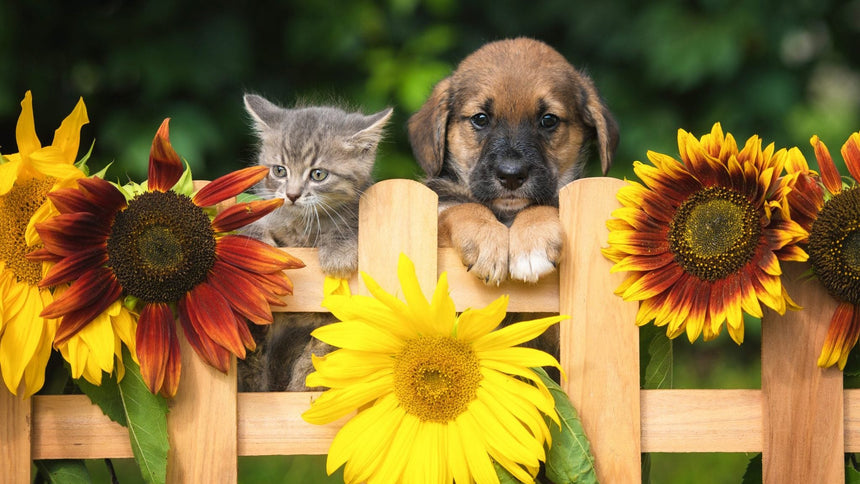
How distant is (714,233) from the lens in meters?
1.97

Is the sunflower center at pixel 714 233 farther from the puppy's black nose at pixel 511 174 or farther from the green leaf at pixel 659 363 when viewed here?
the puppy's black nose at pixel 511 174

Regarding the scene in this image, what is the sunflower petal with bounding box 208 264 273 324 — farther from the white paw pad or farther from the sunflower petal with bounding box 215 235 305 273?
the white paw pad

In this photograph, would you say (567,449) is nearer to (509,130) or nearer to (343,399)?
(343,399)

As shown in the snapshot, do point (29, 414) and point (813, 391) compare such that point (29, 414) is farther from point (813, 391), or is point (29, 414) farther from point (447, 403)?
point (813, 391)

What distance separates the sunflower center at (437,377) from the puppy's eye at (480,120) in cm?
124

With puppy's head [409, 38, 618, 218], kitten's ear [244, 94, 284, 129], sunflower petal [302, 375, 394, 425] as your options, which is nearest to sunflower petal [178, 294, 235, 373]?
sunflower petal [302, 375, 394, 425]

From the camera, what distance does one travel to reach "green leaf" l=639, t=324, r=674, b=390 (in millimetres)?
2230

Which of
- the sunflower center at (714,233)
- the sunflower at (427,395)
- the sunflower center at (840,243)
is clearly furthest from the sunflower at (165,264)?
the sunflower center at (840,243)

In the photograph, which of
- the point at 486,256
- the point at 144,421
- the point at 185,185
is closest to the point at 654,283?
the point at 486,256

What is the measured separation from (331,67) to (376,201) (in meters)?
2.79

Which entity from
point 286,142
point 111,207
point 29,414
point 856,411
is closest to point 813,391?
point 856,411

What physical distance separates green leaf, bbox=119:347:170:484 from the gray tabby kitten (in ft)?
1.05

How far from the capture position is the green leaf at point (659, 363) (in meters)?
2.23

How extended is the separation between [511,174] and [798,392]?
103 centimetres
